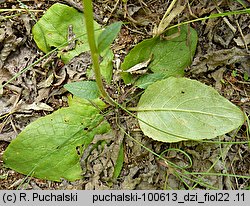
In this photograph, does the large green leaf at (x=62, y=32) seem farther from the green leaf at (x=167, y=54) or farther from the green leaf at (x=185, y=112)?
the green leaf at (x=185, y=112)

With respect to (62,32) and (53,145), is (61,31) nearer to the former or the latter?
(62,32)

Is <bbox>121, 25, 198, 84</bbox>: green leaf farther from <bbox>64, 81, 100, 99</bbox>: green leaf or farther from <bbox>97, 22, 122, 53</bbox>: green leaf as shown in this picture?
<bbox>97, 22, 122, 53</bbox>: green leaf

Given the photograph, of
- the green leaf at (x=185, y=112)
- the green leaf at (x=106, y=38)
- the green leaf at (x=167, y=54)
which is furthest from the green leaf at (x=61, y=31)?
the green leaf at (x=106, y=38)

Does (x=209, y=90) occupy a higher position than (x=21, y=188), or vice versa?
(x=209, y=90)

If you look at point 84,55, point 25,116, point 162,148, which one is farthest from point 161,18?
point 25,116

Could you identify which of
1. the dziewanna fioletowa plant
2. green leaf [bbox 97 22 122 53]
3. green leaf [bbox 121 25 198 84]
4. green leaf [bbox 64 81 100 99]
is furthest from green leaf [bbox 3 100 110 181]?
green leaf [bbox 97 22 122 53]

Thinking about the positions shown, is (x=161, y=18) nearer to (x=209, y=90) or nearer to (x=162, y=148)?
(x=209, y=90)
